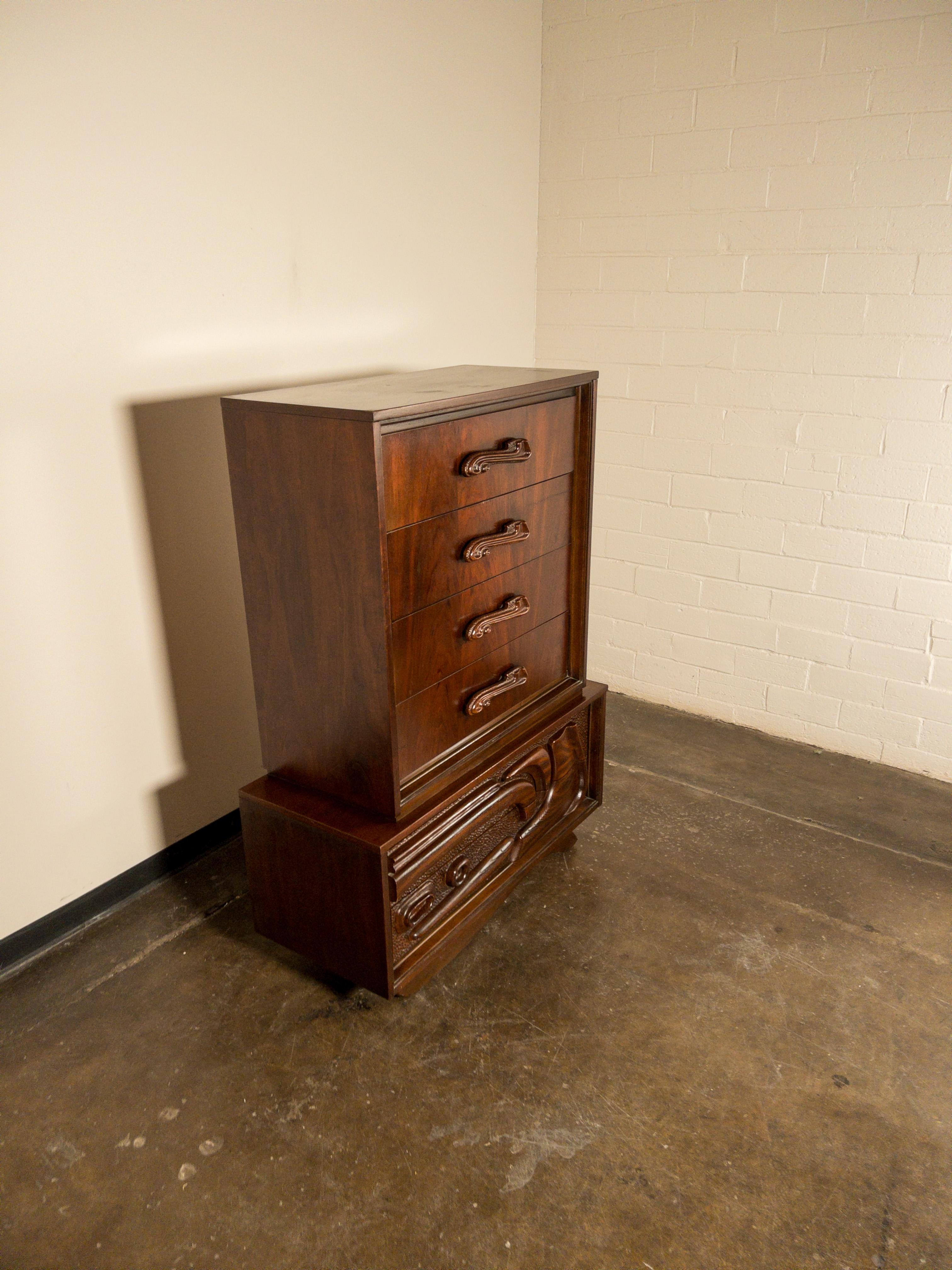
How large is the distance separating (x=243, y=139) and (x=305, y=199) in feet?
0.74

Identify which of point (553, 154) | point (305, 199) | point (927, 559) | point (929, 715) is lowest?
point (929, 715)

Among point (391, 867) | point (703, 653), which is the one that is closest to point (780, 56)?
point (703, 653)

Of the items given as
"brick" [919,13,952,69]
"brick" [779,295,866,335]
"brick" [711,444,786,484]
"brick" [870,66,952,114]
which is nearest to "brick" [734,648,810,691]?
"brick" [711,444,786,484]

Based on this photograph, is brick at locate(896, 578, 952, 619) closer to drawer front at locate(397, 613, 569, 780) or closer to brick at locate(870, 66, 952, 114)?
drawer front at locate(397, 613, 569, 780)

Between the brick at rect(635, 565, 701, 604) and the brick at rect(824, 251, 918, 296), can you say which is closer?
the brick at rect(824, 251, 918, 296)

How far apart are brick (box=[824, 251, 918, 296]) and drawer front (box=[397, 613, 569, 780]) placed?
1.38 meters

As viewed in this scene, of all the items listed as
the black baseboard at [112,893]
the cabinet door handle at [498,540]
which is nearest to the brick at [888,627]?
the cabinet door handle at [498,540]

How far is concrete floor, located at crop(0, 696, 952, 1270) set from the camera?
1.45 meters

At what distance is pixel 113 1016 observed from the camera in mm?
1884

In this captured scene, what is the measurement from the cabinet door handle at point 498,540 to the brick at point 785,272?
4.60 feet

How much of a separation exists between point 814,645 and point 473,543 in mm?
1645

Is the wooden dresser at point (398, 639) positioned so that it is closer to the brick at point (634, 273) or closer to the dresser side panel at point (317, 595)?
the dresser side panel at point (317, 595)

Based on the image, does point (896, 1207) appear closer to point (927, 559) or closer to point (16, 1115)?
point (16, 1115)

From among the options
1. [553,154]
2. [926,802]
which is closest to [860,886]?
[926,802]
